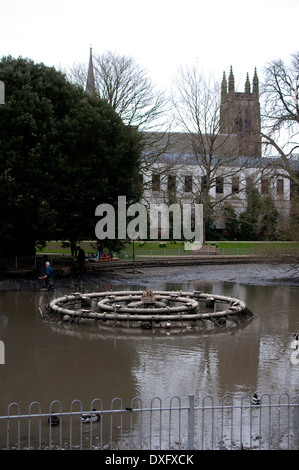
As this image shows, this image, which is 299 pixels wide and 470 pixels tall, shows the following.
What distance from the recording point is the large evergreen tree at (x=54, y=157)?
27969mm

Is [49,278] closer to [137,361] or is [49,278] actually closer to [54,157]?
[54,157]

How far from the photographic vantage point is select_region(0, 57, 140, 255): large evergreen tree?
27969mm

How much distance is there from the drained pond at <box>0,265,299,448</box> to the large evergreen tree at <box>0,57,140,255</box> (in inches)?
278

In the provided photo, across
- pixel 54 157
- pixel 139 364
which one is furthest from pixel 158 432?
pixel 54 157

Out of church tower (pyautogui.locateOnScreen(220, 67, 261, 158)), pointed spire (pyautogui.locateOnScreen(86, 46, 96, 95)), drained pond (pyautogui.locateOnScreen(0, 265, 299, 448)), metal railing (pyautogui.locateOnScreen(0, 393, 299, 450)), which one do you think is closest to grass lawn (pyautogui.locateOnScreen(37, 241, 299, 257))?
church tower (pyautogui.locateOnScreen(220, 67, 261, 158))

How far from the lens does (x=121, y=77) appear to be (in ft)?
138

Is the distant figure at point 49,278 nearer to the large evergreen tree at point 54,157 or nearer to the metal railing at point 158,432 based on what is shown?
the large evergreen tree at point 54,157

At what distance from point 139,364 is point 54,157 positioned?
705 inches

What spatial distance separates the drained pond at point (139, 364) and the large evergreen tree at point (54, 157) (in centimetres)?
707

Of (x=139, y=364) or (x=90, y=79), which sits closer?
(x=139, y=364)

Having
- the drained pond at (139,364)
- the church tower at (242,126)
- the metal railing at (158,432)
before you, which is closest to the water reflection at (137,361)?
the drained pond at (139,364)

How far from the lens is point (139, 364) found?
43.8 ft

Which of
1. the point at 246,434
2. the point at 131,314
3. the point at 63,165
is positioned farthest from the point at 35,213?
the point at 246,434
